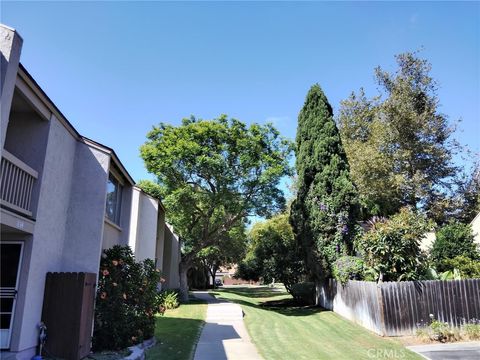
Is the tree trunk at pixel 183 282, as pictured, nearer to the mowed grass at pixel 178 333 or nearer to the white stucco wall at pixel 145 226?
the mowed grass at pixel 178 333

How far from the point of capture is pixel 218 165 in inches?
890

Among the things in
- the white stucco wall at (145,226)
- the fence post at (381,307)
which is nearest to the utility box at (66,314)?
the white stucco wall at (145,226)

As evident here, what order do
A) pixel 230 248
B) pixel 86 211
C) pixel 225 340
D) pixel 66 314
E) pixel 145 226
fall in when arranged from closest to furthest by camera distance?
pixel 66 314 → pixel 86 211 → pixel 225 340 → pixel 145 226 → pixel 230 248

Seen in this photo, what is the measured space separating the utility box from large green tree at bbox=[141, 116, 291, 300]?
14.4m

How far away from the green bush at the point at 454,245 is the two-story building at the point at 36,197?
55.3ft

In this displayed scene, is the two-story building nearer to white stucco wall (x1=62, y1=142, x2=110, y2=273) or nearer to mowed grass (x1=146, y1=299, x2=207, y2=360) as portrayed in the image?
white stucco wall (x1=62, y1=142, x2=110, y2=273)

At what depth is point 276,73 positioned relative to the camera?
16500 millimetres

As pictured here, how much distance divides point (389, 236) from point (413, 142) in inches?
714

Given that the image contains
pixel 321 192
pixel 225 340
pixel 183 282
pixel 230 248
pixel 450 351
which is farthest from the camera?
pixel 230 248

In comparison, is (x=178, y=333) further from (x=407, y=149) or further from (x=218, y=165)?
(x=407, y=149)

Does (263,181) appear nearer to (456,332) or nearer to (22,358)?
(456,332)

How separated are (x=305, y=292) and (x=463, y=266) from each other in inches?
397

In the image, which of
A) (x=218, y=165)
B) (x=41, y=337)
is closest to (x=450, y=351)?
(x=41, y=337)

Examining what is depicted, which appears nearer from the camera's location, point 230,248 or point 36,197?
point 36,197
